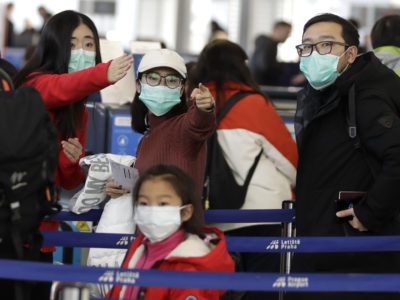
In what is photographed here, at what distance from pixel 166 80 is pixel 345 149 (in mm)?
908

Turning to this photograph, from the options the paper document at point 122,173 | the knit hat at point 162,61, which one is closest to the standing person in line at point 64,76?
the knit hat at point 162,61

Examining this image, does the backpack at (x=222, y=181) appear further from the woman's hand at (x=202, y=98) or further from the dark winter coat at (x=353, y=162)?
the woman's hand at (x=202, y=98)

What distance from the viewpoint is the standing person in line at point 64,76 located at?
3.82m

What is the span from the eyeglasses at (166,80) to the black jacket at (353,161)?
2.03 feet

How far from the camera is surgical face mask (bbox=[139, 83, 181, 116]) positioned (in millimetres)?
3871

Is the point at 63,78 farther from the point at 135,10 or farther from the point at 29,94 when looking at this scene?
the point at 135,10

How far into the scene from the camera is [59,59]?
13.3 ft

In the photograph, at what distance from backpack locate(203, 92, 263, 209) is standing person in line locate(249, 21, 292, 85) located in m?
6.27

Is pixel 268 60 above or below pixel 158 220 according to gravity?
above

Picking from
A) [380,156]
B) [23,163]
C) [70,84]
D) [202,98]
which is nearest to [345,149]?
[380,156]

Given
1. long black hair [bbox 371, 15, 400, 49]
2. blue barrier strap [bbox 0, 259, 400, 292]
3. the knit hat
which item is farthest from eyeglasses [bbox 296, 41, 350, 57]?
long black hair [bbox 371, 15, 400, 49]

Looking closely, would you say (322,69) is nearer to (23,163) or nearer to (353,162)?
(353,162)

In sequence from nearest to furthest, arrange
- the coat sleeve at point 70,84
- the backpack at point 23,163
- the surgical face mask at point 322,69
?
the backpack at point 23,163, the coat sleeve at point 70,84, the surgical face mask at point 322,69

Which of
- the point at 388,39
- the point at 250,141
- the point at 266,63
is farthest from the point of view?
the point at 266,63
